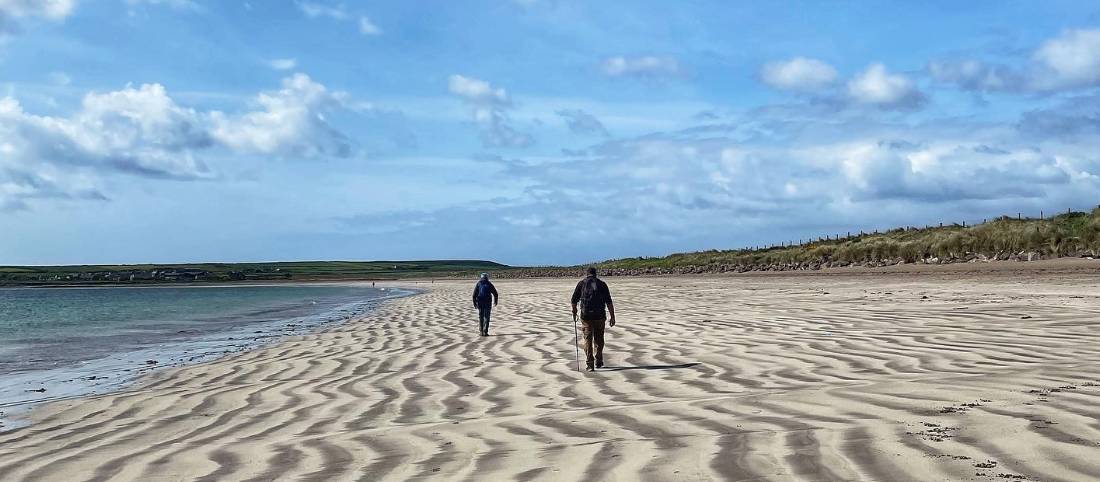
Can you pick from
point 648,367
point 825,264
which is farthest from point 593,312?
point 825,264

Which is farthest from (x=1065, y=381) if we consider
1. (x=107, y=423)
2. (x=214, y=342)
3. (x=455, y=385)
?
(x=214, y=342)

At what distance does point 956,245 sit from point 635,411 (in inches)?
1495

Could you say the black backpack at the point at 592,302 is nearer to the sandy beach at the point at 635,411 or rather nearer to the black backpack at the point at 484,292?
the sandy beach at the point at 635,411

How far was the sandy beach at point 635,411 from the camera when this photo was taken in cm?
546

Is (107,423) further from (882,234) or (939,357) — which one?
(882,234)

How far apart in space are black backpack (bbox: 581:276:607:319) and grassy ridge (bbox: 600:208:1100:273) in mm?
28017

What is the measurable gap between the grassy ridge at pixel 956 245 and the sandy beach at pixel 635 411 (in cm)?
2188

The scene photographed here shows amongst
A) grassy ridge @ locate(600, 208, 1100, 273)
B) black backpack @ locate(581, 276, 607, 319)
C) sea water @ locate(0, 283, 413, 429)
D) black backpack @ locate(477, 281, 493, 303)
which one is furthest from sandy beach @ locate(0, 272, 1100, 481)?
grassy ridge @ locate(600, 208, 1100, 273)

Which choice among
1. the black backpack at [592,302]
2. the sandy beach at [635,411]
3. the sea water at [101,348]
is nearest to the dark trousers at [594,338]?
the black backpack at [592,302]

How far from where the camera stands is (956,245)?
40750mm

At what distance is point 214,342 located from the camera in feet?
71.3

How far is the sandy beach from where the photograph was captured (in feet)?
17.9

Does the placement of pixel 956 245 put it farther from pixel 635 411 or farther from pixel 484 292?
pixel 635 411

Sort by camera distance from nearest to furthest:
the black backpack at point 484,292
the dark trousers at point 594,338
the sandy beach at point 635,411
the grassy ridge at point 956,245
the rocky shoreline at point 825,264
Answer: the sandy beach at point 635,411, the dark trousers at point 594,338, the black backpack at point 484,292, the grassy ridge at point 956,245, the rocky shoreline at point 825,264
